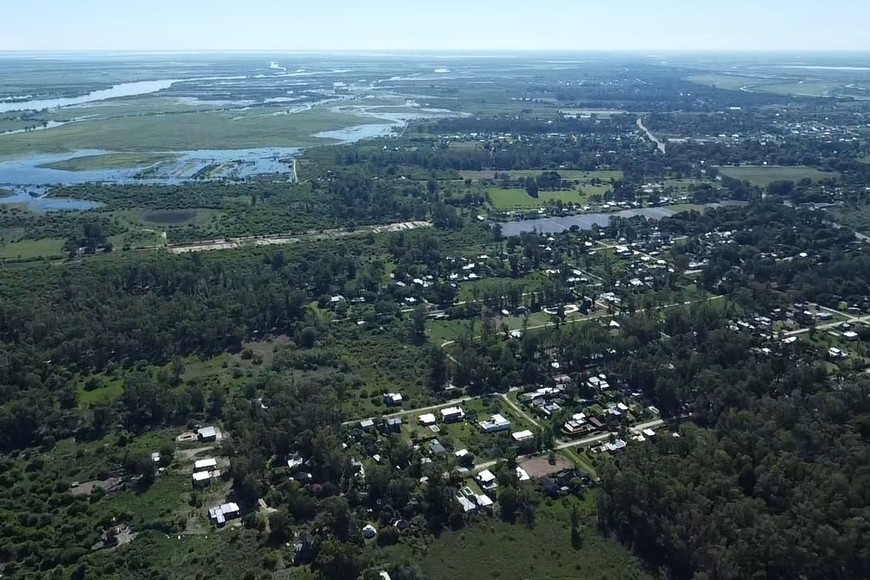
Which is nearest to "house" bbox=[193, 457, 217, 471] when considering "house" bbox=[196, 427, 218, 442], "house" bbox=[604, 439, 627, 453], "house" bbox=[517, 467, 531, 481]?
"house" bbox=[196, 427, 218, 442]

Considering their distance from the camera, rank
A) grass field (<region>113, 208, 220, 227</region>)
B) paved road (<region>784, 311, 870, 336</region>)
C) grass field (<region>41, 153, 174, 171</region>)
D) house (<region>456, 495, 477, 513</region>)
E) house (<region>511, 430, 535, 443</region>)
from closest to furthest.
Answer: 1. house (<region>456, 495, 477, 513</region>)
2. house (<region>511, 430, 535, 443</region>)
3. paved road (<region>784, 311, 870, 336</region>)
4. grass field (<region>113, 208, 220, 227</region>)
5. grass field (<region>41, 153, 174, 171</region>)

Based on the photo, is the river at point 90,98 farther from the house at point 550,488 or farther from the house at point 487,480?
the house at point 550,488

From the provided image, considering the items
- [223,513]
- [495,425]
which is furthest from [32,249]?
[495,425]

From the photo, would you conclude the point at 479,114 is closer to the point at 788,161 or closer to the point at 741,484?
the point at 788,161

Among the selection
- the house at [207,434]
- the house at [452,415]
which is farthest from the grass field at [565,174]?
the house at [207,434]

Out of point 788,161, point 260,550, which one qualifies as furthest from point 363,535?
point 788,161

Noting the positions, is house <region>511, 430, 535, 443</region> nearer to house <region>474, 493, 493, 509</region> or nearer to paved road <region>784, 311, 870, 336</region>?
house <region>474, 493, 493, 509</region>

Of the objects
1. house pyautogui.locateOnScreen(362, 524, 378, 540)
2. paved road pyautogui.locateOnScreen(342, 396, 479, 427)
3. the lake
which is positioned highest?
the lake
